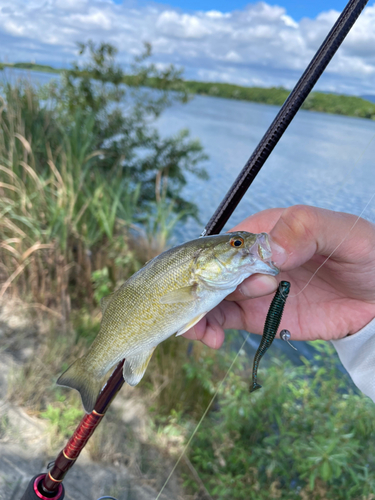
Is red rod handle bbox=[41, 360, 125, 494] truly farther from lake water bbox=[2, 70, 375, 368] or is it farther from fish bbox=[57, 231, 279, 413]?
lake water bbox=[2, 70, 375, 368]

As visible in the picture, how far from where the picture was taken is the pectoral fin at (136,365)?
1.42 meters

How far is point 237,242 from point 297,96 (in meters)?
0.56

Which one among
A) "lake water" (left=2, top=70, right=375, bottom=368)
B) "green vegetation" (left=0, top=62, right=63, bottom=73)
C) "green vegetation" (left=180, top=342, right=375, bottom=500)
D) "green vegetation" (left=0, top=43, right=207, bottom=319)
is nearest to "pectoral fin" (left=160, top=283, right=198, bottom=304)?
"lake water" (left=2, top=70, right=375, bottom=368)

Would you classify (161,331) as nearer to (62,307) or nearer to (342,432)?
(342,432)

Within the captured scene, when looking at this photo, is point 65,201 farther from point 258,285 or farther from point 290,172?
point 290,172

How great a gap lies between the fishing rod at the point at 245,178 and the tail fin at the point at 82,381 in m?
0.08

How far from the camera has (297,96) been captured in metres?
1.30

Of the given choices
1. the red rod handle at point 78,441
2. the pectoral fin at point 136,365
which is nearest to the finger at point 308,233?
the pectoral fin at point 136,365

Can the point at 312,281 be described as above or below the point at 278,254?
below

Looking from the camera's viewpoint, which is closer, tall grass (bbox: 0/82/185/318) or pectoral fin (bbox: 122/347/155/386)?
pectoral fin (bbox: 122/347/155/386)

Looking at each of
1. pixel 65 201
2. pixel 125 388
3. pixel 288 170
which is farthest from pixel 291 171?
pixel 125 388

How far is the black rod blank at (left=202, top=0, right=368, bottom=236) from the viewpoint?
120cm

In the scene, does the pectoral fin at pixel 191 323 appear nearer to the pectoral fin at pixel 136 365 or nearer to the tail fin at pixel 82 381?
the pectoral fin at pixel 136 365

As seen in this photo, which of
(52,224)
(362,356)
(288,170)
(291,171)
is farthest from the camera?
(288,170)
